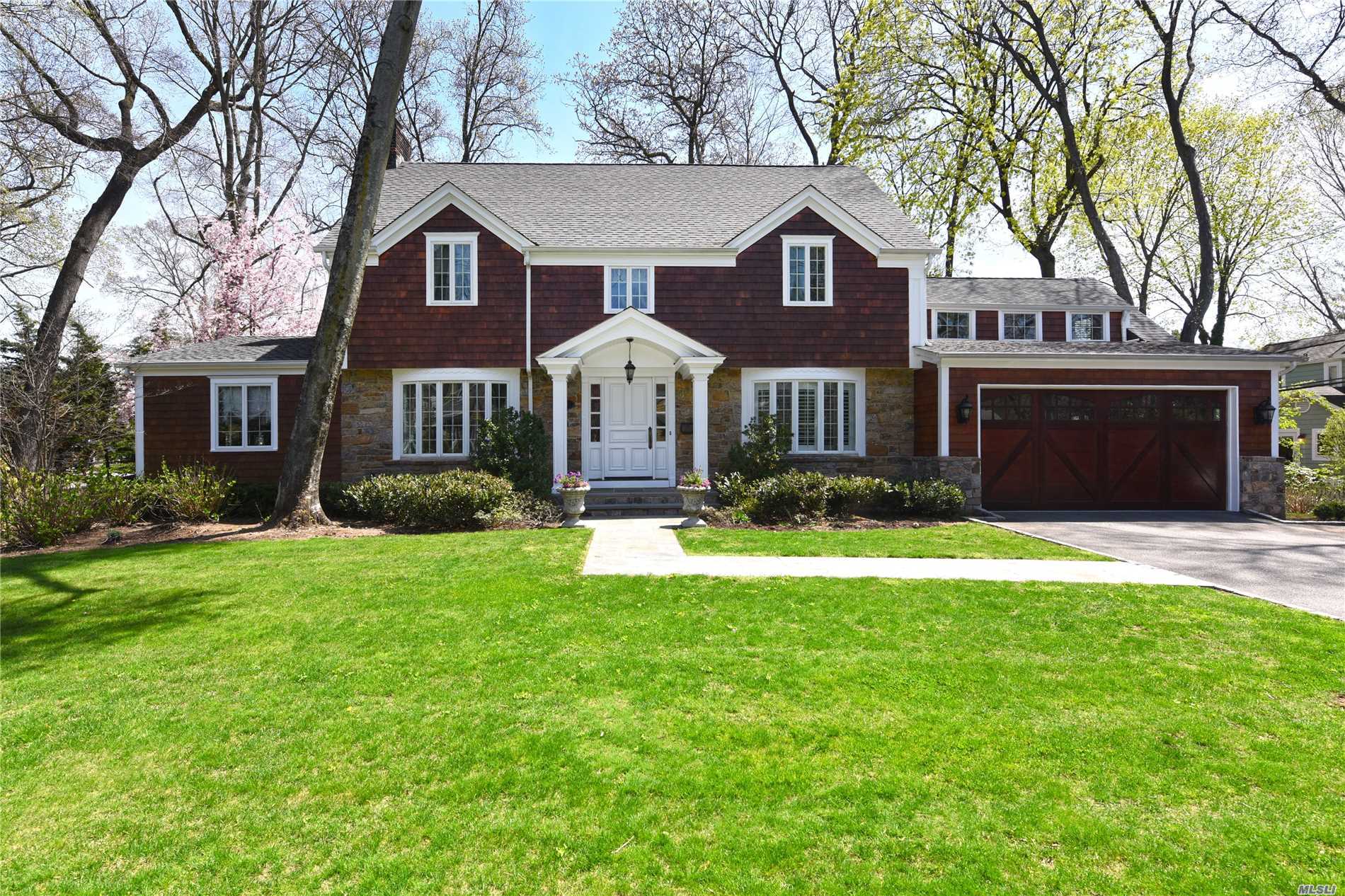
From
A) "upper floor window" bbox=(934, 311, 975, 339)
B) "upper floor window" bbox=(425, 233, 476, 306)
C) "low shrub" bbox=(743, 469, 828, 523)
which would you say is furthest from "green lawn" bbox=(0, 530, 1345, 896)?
"upper floor window" bbox=(934, 311, 975, 339)

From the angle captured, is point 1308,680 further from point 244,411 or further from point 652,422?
point 244,411

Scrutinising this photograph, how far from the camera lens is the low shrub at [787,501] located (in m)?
12.7

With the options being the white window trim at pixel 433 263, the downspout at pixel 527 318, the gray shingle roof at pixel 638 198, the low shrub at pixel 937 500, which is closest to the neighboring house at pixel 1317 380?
the gray shingle roof at pixel 638 198

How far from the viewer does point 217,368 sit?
49.9 feet

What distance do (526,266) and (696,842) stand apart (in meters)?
14.1

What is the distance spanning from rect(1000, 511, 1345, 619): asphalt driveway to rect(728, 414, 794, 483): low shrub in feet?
14.8

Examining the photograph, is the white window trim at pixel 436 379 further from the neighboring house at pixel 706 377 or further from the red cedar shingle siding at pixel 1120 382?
the red cedar shingle siding at pixel 1120 382

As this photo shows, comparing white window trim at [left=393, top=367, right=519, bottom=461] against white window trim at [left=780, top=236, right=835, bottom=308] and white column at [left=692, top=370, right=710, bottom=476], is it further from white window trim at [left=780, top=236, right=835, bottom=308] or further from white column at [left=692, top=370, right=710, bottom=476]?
white window trim at [left=780, top=236, right=835, bottom=308]

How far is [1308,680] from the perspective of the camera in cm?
494

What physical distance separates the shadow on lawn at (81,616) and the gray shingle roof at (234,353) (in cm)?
834

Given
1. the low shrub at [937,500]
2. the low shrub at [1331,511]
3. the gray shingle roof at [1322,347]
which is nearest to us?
the low shrub at [937,500]

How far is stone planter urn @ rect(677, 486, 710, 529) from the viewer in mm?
12156

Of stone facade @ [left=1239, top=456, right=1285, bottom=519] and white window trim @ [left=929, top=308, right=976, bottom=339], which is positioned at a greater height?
white window trim @ [left=929, top=308, right=976, bottom=339]

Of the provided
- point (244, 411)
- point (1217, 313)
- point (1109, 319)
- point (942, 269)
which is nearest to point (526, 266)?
point (244, 411)
